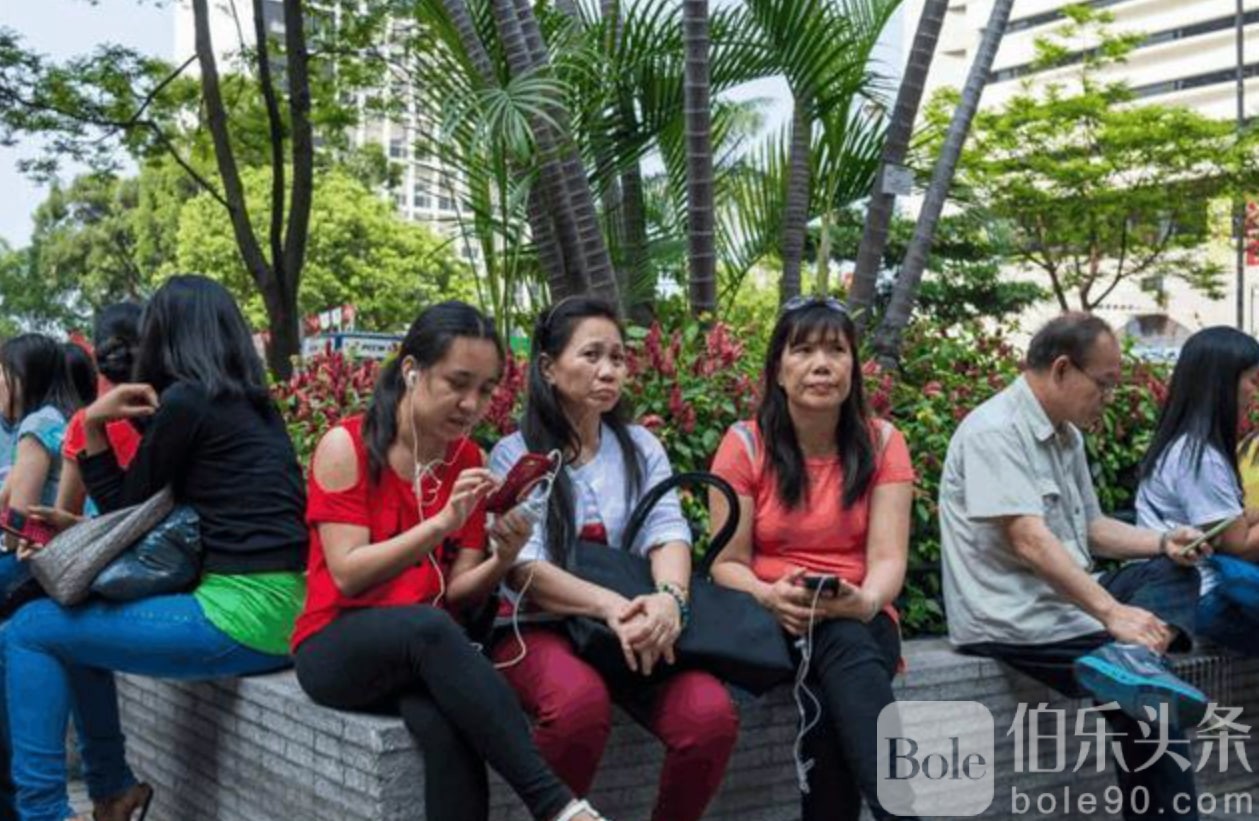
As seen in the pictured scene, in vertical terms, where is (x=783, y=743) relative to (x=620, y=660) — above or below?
below

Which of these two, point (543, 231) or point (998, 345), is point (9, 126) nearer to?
point (543, 231)

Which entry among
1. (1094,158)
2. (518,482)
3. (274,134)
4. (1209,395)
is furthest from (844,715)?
(1094,158)

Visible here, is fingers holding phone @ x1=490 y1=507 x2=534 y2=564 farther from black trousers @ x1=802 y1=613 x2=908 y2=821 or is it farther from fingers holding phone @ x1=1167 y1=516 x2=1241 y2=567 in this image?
fingers holding phone @ x1=1167 y1=516 x2=1241 y2=567

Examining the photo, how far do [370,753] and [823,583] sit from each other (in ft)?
3.87

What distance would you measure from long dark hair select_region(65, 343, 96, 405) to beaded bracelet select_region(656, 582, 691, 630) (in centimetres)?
261

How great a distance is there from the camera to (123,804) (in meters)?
4.20

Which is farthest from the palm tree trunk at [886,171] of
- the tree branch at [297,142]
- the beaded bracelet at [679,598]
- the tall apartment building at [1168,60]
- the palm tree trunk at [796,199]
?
the tall apartment building at [1168,60]

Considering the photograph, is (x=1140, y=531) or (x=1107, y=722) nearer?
(x=1107, y=722)

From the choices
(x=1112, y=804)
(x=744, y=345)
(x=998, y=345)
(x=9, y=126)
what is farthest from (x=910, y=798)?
(x=9, y=126)

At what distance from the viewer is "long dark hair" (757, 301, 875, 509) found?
4059 mm

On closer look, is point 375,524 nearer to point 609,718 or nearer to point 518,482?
point 518,482

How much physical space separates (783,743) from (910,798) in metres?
0.58

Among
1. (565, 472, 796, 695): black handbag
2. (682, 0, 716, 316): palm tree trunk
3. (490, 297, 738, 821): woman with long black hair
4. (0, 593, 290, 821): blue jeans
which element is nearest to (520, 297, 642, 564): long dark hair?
(490, 297, 738, 821): woman with long black hair

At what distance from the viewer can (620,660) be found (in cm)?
361
